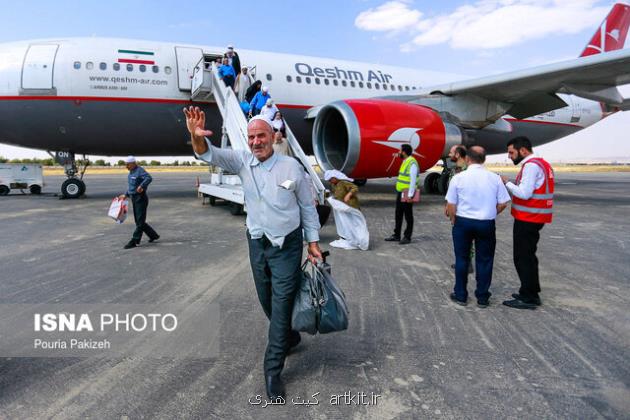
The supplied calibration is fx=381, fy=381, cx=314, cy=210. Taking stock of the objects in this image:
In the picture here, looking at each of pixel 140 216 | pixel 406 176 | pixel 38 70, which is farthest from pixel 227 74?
pixel 406 176

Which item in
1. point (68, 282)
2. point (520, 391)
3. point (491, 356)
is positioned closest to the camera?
point (520, 391)

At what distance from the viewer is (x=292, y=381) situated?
219cm

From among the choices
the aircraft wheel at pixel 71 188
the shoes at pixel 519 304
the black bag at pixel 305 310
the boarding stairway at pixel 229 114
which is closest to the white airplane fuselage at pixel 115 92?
the boarding stairway at pixel 229 114

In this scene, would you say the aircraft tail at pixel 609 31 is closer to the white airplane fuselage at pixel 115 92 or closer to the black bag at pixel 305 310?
the white airplane fuselage at pixel 115 92

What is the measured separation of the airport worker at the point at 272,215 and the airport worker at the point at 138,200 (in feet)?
12.5

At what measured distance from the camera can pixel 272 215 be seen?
2.11 m

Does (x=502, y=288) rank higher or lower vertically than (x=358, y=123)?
lower

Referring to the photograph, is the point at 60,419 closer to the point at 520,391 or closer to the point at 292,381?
the point at 292,381

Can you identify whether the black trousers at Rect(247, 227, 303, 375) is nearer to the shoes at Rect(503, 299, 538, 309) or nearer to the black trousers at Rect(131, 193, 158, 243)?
the shoes at Rect(503, 299, 538, 309)

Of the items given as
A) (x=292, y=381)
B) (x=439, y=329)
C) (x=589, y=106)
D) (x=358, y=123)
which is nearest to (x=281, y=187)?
(x=292, y=381)

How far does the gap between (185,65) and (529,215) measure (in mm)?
8827

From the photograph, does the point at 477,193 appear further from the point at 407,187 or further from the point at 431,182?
the point at 431,182

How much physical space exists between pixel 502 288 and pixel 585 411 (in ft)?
6.71

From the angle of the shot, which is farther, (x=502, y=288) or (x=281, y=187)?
(x=502, y=288)
